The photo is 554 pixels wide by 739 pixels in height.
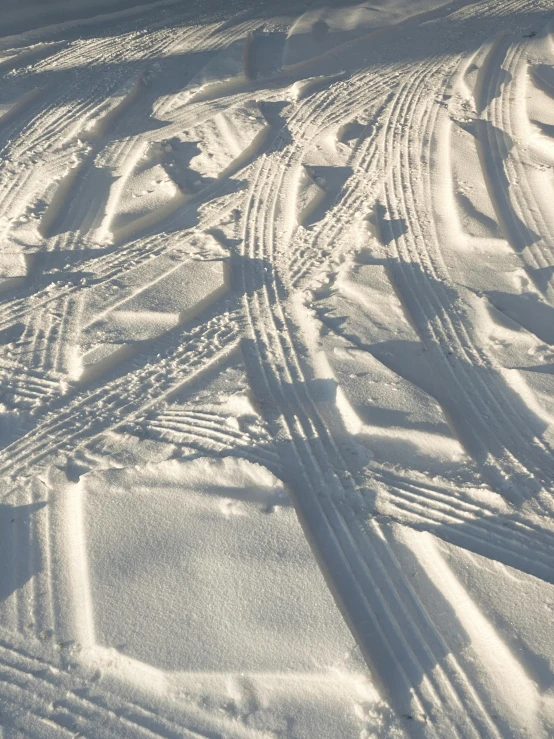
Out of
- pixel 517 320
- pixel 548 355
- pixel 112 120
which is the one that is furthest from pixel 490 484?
pixel 112 120

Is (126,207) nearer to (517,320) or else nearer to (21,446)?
(21,446)

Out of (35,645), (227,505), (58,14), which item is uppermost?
(58,14)

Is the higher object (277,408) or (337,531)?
(277,408)

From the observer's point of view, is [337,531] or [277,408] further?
[277,408]

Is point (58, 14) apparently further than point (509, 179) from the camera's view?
Yes

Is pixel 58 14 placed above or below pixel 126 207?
above

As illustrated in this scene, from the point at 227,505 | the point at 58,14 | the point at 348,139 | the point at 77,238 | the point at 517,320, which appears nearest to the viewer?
the point at 227,505

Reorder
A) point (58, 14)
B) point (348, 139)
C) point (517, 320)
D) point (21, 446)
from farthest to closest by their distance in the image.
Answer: point (58, 14) → point (348, 139) → point (517, 320) → point (21, 446)

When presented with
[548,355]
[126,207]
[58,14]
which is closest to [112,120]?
[126,207]
